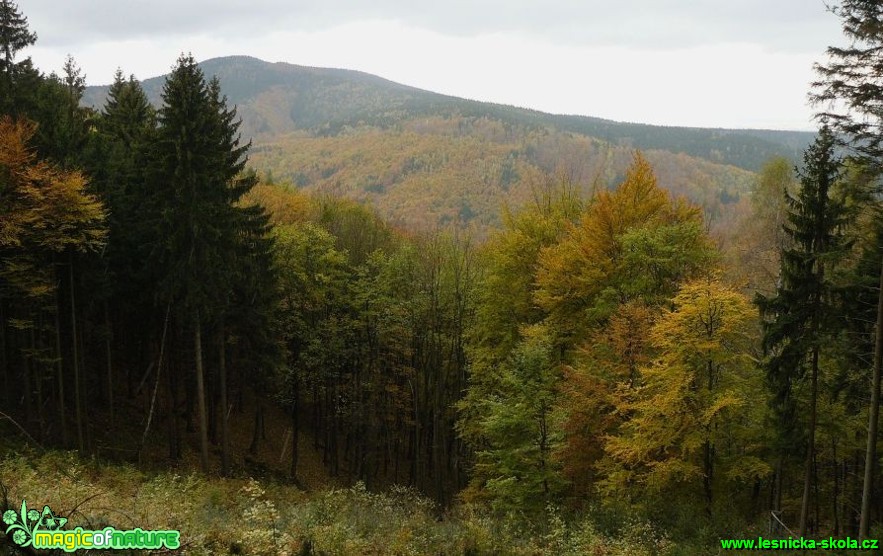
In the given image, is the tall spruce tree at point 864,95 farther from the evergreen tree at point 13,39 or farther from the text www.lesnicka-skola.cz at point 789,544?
the evergreen tree at point 13,39

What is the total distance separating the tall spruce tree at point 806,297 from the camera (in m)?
16.0

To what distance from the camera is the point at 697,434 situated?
1752 cm

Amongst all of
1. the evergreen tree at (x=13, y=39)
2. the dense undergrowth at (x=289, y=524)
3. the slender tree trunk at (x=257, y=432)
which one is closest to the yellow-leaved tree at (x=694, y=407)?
the dense undergrowth at (x=289, y=524)

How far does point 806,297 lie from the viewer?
54.5 feet

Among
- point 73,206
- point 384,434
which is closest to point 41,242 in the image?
point 73,206

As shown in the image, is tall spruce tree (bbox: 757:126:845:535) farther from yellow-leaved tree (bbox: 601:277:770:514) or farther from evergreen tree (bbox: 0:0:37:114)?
evergreen tree (bbox: 0:0:37:114)

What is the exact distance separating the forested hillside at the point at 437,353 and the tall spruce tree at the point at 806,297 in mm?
86

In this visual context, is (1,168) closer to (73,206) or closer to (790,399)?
(73,206)

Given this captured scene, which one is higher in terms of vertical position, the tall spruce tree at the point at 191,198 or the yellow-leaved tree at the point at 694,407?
the tall spruce tree at the point at 191,198

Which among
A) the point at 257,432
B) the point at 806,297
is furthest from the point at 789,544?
the point at 257,432

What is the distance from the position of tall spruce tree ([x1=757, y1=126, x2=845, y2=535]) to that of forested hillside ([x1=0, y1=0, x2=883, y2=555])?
9cm

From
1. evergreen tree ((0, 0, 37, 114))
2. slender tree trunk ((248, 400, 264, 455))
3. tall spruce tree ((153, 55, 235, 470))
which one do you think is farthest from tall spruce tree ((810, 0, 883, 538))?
evergreen tree ((0, 0, 37, 114))

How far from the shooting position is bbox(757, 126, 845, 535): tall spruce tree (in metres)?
16.0

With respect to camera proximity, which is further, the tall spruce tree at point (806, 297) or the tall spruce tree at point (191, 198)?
the tall spruce tree at point (191, 198)
